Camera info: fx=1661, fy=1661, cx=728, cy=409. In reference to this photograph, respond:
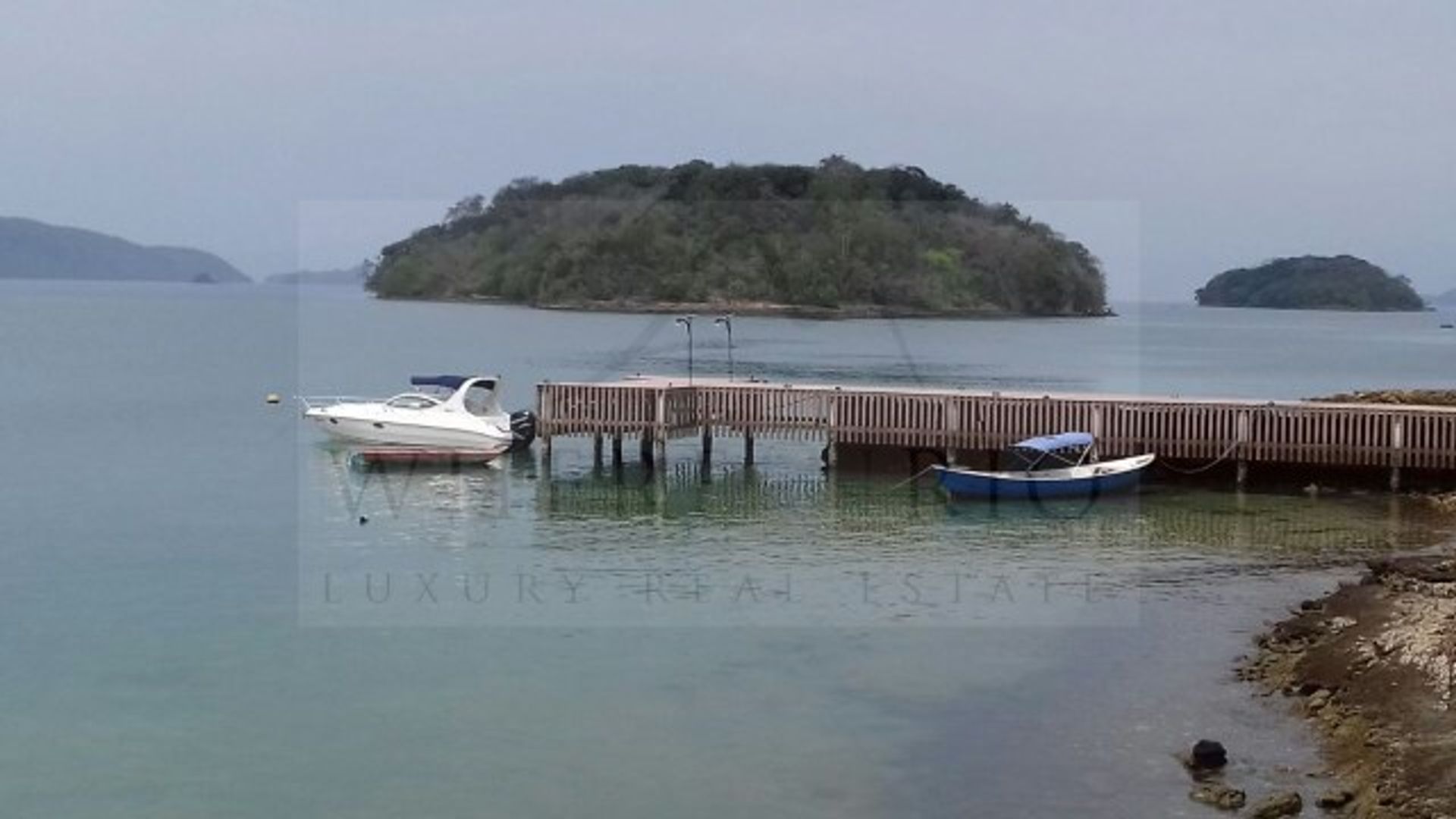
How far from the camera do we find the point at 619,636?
27797 mm

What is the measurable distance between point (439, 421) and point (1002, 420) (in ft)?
58.7

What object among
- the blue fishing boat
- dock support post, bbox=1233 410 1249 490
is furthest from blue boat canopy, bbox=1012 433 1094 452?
dock support post, bbox=1233 410 1249 490

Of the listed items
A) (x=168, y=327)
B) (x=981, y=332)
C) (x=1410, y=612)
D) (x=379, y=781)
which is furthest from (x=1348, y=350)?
(x=379, y=781)

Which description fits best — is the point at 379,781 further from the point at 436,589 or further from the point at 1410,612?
the point at 1410,612

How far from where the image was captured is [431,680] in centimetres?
2497

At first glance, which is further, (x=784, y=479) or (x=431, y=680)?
(x=784, y=479)

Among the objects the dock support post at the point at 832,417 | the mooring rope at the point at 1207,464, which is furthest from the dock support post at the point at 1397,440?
the dock support post at the point at 832,417

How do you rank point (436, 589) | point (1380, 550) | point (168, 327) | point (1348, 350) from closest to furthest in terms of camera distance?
point (436, 589)
point (1380, 550)
point (1348, 350)
point (168, 327)

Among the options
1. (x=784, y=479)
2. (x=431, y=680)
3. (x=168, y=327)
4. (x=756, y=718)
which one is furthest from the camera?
(x=168, y=327)

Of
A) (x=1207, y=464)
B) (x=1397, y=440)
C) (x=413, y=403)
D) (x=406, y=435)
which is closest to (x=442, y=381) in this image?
(x=413, y=403)

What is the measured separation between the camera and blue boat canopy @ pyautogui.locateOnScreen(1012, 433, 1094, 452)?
136 feet

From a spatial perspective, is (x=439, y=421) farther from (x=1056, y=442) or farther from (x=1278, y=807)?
(x=1278, y=807)

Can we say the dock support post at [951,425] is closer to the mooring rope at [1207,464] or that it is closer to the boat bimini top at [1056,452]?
the boat bimini top at [1056,452]

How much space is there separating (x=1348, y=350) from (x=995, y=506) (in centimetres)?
12876
